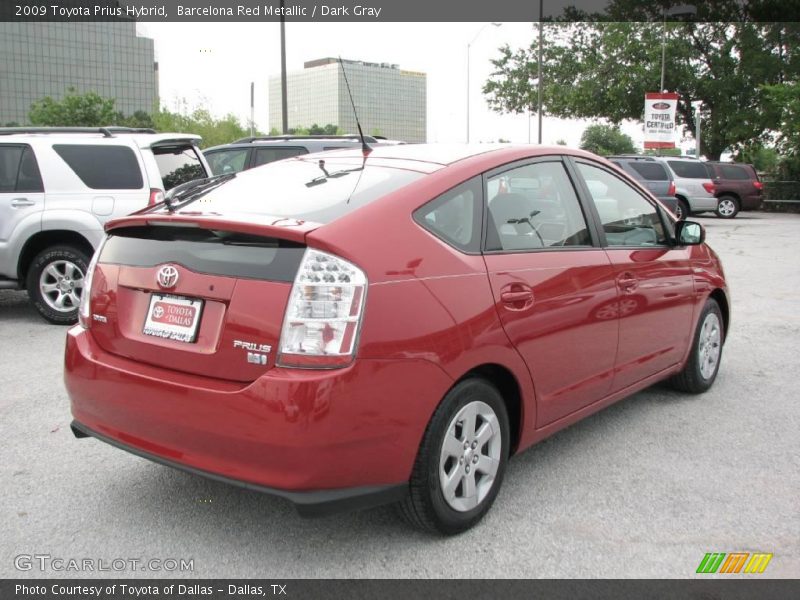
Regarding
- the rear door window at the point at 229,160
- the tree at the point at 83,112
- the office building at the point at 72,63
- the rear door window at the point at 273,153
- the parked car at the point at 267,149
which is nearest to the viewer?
the parked car at the point at 267,149

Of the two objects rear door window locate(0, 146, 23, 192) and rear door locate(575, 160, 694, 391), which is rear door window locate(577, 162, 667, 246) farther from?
rear door window locate(0, 146, 23, 192)

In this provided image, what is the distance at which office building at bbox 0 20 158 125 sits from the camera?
11906cm

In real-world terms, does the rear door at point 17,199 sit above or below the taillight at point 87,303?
above

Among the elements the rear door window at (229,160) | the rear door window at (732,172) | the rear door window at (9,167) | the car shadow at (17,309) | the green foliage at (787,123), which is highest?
the green foliage at (787,123)

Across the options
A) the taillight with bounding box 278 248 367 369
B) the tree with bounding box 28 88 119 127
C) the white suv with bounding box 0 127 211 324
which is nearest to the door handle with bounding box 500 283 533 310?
the taillight with bounding box 278 248 367 369

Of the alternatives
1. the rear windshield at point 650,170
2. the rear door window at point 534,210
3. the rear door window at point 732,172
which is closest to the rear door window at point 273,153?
the rear door window at point 534,210

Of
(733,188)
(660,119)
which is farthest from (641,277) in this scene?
(660,119)

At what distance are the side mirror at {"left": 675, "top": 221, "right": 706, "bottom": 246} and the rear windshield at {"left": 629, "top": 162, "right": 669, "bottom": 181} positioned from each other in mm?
17523

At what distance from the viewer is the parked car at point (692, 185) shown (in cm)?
2411

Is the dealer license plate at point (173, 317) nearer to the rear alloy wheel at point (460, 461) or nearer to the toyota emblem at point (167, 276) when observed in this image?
the toyota emblem at point (167, 276)

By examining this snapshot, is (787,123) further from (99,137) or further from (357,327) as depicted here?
(357,327)
